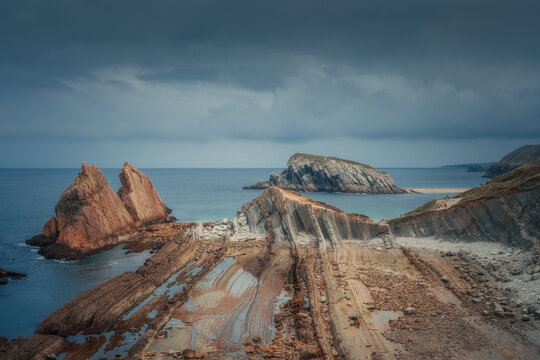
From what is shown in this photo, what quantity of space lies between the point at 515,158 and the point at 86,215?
209284 millimetres

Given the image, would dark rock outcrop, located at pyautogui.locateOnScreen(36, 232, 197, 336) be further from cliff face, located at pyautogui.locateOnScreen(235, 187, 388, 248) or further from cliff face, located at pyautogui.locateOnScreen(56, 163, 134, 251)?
cliff face, located at pyautogui.locateOnScreen(56, 163, 134, 251)

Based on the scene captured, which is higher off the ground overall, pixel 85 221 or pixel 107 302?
pixel 85 221

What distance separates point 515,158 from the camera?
169m

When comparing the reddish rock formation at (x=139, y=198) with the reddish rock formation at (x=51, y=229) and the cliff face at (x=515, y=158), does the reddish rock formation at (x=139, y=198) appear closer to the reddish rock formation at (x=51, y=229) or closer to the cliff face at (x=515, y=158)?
the reddish rock formation at (x=51, y=229)

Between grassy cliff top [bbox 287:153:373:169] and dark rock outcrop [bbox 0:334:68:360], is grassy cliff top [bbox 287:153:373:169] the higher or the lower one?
the higher one

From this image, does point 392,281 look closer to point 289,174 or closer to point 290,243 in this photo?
point 290,243

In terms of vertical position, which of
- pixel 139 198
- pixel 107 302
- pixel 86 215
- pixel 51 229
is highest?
pixel 139 198

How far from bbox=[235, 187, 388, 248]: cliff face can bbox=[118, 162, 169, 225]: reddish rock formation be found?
2026 cm

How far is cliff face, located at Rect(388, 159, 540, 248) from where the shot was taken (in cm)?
2566

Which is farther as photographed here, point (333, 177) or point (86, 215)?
point (333, 177)

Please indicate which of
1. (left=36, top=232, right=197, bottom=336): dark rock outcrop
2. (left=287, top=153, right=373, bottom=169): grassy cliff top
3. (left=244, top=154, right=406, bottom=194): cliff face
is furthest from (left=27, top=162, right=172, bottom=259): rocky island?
(left=287, top=153, right=373, bottom=169): grassy cliff top

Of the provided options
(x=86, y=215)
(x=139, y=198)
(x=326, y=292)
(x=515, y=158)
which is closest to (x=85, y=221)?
(x=86, y=215)

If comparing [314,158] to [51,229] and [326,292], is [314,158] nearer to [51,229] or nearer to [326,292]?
[51,229]

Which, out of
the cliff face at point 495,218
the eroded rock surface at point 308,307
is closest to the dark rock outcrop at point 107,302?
the eroded rock surface at point 308,307
